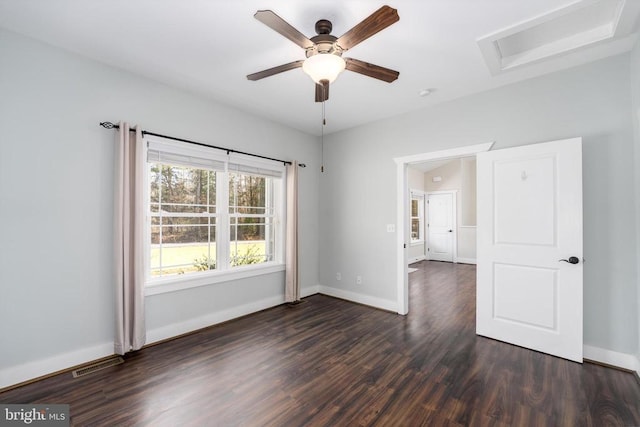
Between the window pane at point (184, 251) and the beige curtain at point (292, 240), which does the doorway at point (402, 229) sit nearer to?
the beige curtain at point (292, 240)

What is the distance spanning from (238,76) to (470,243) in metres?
7.87

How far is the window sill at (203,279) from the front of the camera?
3091mm

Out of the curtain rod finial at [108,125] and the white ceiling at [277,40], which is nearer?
the white ceiling at [277,40]

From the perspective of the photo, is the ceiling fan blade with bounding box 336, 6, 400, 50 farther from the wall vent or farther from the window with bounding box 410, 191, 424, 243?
the window with bounding box 410, 191, 424, 243

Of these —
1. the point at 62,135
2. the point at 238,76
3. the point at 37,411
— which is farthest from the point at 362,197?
the point at 37,411

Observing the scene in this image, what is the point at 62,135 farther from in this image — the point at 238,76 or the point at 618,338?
the point at 618,338

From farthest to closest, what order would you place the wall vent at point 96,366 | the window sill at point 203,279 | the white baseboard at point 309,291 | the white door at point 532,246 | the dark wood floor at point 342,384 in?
the white baseboard at point 309,291 → the window sill at point 203,279 → the white door at point 532,246 → the wall vent at point 96,366 → the dark wood floor at point 342,384

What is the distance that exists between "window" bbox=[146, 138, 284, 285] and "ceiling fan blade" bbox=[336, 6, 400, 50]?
2.35m

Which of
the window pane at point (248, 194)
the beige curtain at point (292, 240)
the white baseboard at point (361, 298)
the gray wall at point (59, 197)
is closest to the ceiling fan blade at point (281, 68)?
the gray wall at point (59, 197)

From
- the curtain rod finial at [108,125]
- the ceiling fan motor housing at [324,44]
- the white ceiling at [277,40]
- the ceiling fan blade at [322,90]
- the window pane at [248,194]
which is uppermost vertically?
the white ceiling at [277,40]

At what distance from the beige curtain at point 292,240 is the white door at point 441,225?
19.8ft

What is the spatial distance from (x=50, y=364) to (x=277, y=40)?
347 centimetres

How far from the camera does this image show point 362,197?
455 cm

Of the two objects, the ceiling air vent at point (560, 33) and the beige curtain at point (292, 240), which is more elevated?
the ceiling air vent at point (560, 33)
